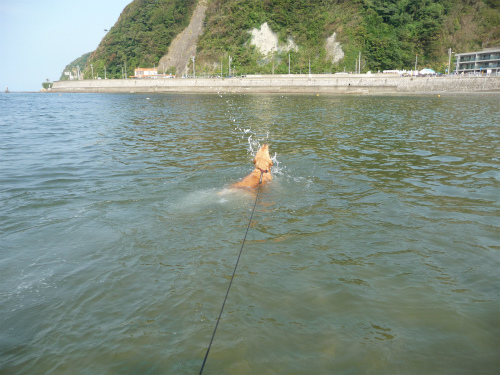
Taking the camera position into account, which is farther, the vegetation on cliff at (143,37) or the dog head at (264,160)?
the vegetation on cliff at (143,37)

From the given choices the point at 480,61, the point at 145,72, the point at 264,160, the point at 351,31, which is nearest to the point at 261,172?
the point at 264,160

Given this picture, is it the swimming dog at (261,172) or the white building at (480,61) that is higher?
the white building at (480,61)

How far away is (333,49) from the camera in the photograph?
314 ft

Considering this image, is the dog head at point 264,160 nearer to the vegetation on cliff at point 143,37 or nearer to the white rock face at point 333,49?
the white rock face at point 333,49

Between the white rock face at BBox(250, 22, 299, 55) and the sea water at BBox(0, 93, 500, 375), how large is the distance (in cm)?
9648

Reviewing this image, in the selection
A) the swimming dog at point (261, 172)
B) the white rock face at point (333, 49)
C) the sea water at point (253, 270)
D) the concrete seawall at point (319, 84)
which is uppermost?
the white rock face at point (333, 49)

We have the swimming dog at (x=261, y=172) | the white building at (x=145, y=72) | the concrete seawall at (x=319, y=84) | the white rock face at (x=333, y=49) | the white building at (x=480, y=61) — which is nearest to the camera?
the swimming dog at (x=261, y=172)

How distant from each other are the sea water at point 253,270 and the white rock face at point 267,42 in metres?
96.5

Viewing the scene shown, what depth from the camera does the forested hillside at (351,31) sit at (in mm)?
90375

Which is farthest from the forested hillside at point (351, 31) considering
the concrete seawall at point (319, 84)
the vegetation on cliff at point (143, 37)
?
the concrete seawall at point (319, 84)

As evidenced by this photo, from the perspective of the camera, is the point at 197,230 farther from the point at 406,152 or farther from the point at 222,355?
the point at 406,152

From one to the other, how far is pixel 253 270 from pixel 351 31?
10174 cm

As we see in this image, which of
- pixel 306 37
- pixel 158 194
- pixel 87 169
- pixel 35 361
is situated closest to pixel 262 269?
pixel 35 361

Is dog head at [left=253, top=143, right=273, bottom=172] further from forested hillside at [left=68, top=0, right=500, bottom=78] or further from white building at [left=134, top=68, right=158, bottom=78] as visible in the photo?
white building at [left=134, top=68, right=158, bottom=78]
